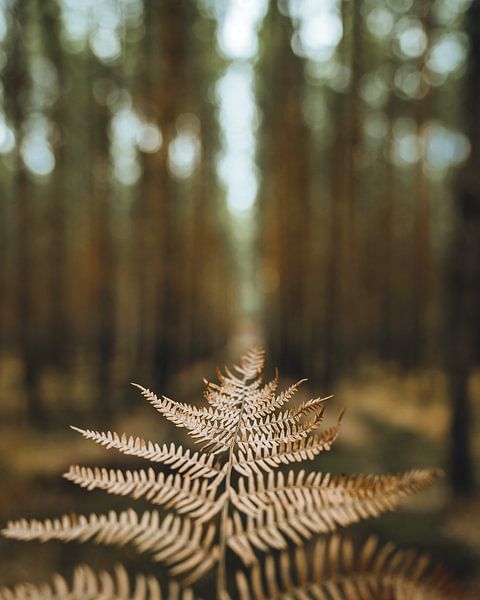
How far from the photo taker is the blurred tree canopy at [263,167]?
31.2ft

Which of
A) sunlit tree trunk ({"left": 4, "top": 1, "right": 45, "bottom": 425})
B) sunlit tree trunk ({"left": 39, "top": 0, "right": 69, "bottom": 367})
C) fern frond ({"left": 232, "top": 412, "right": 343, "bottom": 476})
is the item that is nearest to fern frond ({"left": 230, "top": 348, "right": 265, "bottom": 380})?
fern frond ({"left": 232, "top": 412, "right": 343, "bottom": 476})

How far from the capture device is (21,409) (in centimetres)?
1120

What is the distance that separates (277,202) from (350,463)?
812cm

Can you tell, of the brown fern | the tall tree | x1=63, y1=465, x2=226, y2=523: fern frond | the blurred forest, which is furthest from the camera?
the blurred forest

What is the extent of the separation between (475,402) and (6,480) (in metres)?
13.0

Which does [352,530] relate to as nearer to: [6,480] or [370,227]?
[6,480]

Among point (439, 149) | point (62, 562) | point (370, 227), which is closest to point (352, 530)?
point (62, 562)

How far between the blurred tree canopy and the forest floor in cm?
81

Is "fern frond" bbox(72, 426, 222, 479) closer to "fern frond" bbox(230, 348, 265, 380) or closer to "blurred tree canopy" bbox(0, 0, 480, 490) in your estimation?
"fern frond" bbox(230, 348, 265, 380)

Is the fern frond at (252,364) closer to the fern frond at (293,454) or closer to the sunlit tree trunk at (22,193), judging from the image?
the fern frond at (293,454)

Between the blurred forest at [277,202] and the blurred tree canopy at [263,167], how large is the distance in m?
0.06

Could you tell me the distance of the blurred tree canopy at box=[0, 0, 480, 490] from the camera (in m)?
9.52

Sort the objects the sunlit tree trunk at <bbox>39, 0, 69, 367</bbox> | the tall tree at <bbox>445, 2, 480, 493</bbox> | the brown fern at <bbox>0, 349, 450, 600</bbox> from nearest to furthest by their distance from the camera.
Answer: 1. the brown fern at <bbox>0, 349, 450, 600</bbox>
2. the tall tree at <bbox>445, 2, 480, 493</bbox>
3. the sunlit tree trunk at <bbox>39, 0, 69, 367</bbox>

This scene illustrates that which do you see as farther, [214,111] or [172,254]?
[214,111]
